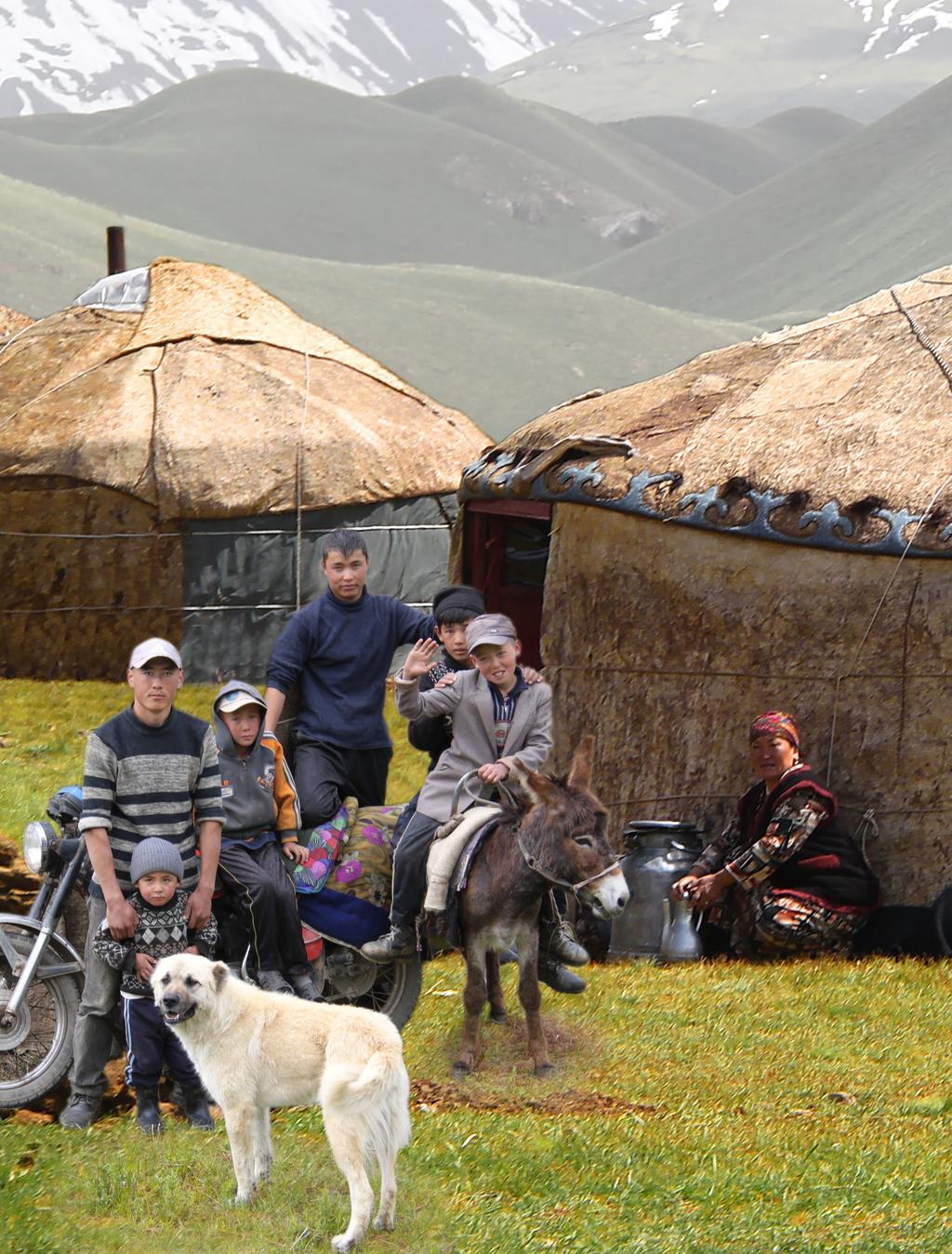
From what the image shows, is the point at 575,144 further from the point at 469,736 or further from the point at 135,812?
the point at 135,812

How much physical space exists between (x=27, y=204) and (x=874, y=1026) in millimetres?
94150

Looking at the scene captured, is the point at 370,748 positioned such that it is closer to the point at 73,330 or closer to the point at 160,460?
the point at 160,460

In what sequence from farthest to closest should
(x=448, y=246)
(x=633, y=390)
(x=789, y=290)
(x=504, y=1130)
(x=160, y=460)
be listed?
(x=448, y=246), (x=789, y=290), (x=160, y=460), (x=633, y=390), (x=504, y=1130)

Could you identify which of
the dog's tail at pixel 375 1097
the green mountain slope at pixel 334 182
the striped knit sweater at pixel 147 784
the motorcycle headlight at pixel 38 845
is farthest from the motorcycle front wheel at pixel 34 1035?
the green mountain slope at pixel 334 182

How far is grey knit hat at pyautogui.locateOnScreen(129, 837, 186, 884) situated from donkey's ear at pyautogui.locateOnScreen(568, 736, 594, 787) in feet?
4.14

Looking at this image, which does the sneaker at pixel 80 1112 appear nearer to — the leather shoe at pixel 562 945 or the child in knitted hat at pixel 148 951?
the child in knitted hat at pixel 148 951

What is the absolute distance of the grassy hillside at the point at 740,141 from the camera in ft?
561

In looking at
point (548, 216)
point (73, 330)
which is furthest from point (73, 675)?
point (548, 216)

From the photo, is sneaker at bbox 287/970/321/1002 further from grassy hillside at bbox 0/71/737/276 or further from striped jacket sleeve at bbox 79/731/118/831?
grassy hillside at bbox 0/71/737/276

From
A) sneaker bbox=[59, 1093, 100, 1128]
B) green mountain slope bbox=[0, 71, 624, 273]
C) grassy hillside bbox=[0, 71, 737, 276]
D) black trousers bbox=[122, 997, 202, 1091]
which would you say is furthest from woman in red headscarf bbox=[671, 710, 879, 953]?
green mountain slope bbox=[0, 71, 624, 273]

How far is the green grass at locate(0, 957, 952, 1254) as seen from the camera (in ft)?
13.7

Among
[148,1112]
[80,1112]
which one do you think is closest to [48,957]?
[80,1112]

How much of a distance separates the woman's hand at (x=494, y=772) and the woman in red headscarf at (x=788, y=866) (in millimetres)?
2048

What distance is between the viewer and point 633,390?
9.15 meters
